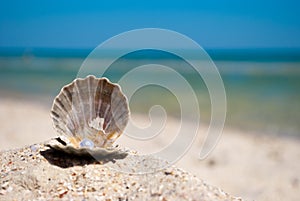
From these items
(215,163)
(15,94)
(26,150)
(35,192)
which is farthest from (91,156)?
(15,94)

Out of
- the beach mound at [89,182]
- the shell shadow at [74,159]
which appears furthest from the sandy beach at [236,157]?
the shell shadow at [74,159]

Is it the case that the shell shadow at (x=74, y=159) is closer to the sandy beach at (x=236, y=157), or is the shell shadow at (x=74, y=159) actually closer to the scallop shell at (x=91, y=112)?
the scallop shell at (x=91, y=112)

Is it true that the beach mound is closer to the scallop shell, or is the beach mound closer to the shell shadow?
the shell shadow

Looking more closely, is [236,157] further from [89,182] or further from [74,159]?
[89,182]

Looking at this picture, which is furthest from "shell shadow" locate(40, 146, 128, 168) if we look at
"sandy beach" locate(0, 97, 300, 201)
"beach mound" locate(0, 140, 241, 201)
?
"sandy beach" locate(0, 97, 300, 201)

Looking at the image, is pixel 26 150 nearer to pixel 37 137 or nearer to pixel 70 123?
pixel 70 123

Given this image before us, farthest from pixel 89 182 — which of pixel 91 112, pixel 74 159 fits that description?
pixel 91 112
